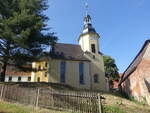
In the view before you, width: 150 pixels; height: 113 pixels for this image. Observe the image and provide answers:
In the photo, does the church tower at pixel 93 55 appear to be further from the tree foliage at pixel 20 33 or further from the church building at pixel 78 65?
the tree foliage at pixel 20 33

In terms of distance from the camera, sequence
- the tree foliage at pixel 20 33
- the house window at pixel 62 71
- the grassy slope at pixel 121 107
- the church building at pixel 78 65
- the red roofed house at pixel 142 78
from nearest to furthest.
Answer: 1. the grassy slope at pixel 121 107
2. the tree foliage at pixel 20 33
3. the red roofed house at pixel 142 78
4. the house window at pixel 62 71
5. the church building at pixel 78 65

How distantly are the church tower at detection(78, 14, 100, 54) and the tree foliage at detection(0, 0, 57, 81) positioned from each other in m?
12.7

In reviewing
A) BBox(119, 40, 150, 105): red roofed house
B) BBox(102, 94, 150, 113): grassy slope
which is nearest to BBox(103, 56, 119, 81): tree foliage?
BBox(119, 40, 150, 105): red roofed house

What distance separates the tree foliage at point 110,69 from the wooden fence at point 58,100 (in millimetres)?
33025

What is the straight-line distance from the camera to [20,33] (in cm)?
1666

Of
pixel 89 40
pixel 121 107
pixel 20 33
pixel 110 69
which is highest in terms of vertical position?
pixel 89 40

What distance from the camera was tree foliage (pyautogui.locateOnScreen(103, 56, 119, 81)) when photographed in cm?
4266

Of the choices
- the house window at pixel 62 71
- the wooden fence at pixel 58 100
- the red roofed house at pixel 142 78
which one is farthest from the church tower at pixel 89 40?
the wooden fence at pixel 58 100

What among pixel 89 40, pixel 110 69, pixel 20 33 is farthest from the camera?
pixel 110 69

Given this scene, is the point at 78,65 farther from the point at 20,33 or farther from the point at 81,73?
the point at 20,33

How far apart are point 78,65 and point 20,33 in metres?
13.7

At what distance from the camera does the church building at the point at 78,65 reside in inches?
1057

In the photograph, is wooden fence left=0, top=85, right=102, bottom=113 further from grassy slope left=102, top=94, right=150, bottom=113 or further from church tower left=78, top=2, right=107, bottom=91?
church tower left=78, top=2, right=107, bottom=91

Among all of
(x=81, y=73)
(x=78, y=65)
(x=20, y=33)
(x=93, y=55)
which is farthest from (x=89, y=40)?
(x=20, y=33)
